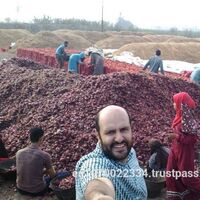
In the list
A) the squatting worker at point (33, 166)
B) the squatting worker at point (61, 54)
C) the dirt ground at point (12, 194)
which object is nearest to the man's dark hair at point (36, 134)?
the squatting worker at point (33, 166)

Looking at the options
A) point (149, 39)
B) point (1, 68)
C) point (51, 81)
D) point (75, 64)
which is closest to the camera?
point (51, 81)

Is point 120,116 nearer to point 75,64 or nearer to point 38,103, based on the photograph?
point 38,103

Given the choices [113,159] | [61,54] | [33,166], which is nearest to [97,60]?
[61,54]

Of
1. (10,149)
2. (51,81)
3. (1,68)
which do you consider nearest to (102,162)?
(10,149)

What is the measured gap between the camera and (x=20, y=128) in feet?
28.6

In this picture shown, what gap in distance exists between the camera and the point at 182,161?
16.0 feet

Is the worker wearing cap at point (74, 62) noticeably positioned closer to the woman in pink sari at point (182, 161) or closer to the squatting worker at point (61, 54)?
the squatting worker at point (61, 54)

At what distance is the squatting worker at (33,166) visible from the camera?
227 inches

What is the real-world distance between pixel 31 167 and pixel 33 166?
35mm

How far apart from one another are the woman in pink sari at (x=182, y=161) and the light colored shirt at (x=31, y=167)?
1847mm

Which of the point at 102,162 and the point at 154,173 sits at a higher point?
the point at 102,162

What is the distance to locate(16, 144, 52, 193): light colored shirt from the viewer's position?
5.77 metres

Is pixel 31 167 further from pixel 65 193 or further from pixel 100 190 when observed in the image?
pixel 100 190

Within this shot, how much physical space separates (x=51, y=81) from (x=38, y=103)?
165 cm
